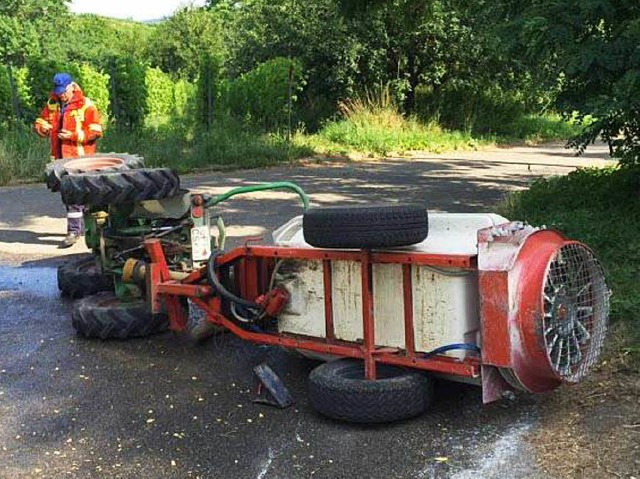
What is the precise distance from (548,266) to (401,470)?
1134 millimetres

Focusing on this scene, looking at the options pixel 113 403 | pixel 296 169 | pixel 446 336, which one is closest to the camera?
pixel 446 336

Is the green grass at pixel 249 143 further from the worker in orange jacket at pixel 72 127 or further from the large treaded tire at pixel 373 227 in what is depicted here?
the large treaded tire at pixel 373 227

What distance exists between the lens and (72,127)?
835 centimetres

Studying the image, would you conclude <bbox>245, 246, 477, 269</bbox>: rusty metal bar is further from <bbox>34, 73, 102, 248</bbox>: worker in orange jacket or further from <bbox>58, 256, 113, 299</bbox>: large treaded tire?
→ <bbox>34, 73, 102, 248</bbox>: worker in orange jacket

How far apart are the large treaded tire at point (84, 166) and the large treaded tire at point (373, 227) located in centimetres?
228

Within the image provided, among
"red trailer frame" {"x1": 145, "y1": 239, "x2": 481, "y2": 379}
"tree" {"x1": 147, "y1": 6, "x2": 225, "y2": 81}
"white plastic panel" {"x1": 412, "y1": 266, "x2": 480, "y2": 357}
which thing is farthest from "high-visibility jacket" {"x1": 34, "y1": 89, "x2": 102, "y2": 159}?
"tree" {"x1": 147, "y1": 6, "x2": 225, "y2": 81}

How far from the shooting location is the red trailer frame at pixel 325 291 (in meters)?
3.65

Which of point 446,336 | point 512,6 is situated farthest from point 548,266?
point 512,6

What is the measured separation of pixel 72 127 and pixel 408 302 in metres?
5.75

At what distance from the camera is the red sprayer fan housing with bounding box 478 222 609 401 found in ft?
11.4

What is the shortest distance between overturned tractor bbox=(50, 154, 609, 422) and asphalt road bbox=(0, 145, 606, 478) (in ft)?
0.65

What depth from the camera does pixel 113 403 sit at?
13.8 ft

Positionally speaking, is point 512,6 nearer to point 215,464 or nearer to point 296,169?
point 215,464

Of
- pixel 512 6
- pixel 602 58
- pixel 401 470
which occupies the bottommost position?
pixel 401 470
